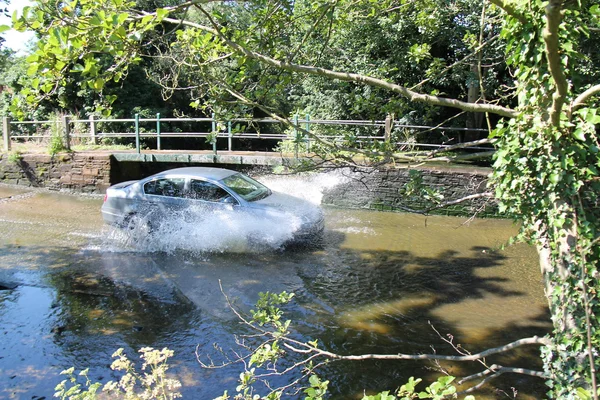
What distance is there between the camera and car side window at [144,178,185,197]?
31.4 ft

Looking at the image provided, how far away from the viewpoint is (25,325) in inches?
241

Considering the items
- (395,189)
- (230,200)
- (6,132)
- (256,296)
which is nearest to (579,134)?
(256,296)

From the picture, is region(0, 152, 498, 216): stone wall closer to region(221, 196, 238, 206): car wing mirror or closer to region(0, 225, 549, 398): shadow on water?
region(0, 225, 549, 398): shadow on water

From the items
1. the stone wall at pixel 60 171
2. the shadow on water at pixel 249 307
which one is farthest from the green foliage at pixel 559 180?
the stone wall at pixel 60 171

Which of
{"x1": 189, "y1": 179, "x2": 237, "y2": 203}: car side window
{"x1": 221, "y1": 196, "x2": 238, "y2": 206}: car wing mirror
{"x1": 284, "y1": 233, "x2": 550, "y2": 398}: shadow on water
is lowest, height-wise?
{"x1": 284, "y1": 233, "x2": 550, "y2": 398}: shadow on water

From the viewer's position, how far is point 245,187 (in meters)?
9.56

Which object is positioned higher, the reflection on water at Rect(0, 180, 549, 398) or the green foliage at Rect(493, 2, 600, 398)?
the green foliage at Rect(493, 2, 600, 398)

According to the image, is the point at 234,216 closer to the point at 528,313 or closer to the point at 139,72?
the point at 528,313

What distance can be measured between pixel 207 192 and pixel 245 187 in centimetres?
78

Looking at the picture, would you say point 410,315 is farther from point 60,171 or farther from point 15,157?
point 15,157

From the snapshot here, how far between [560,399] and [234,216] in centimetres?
700

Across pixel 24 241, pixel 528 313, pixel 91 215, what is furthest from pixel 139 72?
pixel 528 313

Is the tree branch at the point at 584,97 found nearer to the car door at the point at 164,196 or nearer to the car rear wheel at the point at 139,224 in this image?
the car door at the point at 164,196

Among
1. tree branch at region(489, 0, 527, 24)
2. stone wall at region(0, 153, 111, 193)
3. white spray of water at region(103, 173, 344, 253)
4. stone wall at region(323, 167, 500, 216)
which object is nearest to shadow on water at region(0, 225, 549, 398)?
white spray of water at region(103, 173, 344, 253)
